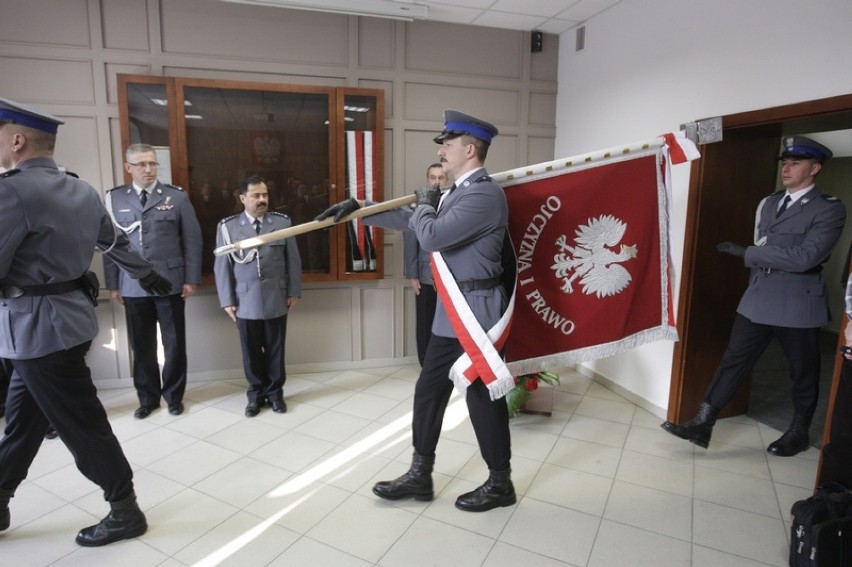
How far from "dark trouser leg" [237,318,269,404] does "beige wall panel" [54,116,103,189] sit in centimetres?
148

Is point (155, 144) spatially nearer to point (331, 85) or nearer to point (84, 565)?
point (331, 85)

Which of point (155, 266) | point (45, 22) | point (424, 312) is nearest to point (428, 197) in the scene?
point (424, 312)

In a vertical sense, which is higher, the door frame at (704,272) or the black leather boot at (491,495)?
the door frame at (704,272)

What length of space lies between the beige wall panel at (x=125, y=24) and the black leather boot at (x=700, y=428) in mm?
4196

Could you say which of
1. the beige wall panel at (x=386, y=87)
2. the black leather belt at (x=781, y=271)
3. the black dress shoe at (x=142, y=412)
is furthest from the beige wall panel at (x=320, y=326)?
the black leather belt at (x=781, y=271)

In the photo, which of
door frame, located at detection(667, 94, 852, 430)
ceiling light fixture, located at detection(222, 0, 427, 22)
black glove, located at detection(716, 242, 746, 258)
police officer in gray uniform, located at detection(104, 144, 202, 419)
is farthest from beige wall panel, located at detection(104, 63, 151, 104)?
black glove, located at detection(716, 242, 746, 258)

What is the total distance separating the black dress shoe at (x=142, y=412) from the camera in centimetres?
336

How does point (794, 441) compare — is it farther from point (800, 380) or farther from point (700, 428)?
point (700, 428)

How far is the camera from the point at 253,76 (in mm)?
3824

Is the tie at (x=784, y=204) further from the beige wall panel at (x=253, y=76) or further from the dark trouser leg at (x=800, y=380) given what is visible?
the beige wall panel at (x=253, y=76)

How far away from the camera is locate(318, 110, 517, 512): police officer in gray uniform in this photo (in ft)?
6.93

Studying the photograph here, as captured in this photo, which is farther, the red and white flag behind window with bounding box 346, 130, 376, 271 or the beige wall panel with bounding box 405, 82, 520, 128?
the beige wall panel with bounding box 405, 82, 520, 128

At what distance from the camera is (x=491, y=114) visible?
4387 mm

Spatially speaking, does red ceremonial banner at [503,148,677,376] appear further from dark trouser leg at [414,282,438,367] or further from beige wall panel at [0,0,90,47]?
beige wall panel at [0,0,90,47]
